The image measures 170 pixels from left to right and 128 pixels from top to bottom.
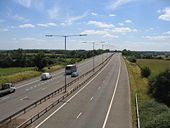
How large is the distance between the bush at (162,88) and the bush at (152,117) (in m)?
10.9

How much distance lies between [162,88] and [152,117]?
61.6 ft

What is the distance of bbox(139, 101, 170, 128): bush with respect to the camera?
19.1 metres

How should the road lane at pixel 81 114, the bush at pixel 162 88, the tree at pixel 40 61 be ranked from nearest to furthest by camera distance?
the road lane at pixel 81 114 → the bush at pixel 162 88 → the tree at pixel 40 61

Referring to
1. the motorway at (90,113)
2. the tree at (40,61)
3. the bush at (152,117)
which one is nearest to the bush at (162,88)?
the motorway at (90,113)

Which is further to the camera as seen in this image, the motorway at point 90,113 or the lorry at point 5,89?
the lorry at point 5,89

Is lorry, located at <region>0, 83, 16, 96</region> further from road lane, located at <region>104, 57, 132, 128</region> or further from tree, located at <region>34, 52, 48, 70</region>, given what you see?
tree, located at <region>34, 52, 48, 70</region>

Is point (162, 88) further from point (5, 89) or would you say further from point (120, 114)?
point (5, 89)

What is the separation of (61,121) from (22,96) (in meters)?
14.1

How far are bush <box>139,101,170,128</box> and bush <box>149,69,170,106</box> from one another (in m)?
10.9

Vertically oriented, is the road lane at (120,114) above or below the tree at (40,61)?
below

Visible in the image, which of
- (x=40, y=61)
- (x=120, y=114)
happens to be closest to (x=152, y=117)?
(x=120, y=114)

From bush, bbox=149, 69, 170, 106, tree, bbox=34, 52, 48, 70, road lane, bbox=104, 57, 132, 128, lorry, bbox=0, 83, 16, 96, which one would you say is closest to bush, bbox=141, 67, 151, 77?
bush, bbox=149, 69, 170, 106

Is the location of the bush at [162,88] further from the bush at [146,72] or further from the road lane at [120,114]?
the bush at [146,72]

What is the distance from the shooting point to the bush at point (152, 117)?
753 inches
